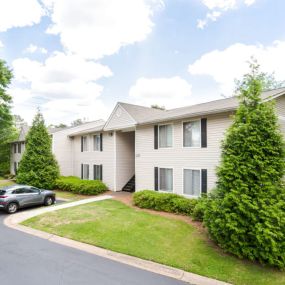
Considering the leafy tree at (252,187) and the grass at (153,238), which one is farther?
the leafy tree at (252,187)

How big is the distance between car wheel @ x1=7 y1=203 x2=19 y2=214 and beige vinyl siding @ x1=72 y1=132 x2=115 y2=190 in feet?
23.7

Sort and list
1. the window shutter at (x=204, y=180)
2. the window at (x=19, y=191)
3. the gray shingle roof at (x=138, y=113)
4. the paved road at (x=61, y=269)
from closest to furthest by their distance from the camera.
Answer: the paved road at (x=61, y=269), the window shutter at (x=204, y=180), the window at (x=19, y=191), the gray shingle roof at (x=138, y=113)

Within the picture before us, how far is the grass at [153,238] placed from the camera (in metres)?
5.75

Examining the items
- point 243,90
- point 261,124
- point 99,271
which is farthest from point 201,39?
point 99,271

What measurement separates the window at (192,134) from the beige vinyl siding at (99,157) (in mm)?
7008

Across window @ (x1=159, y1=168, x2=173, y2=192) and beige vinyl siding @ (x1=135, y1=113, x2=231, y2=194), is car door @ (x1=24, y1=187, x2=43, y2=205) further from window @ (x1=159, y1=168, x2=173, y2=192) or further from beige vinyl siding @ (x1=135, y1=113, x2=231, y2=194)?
window @ (x1=159, y1=168, x2=173, y2=192)

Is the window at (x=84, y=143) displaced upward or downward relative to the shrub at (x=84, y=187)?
upward

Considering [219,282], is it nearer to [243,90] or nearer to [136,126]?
[243,90]

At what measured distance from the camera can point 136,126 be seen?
15234 mm

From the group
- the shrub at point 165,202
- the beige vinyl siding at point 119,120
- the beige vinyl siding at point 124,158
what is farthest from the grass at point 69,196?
the beige vinyl siding at point 119,120

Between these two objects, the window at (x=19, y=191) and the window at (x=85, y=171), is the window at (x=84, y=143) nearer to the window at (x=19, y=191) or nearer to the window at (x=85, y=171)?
the window at (x=85, y=171)

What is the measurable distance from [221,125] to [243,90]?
4125 mm

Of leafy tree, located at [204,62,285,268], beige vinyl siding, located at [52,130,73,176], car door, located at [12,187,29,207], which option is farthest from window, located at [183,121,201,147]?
beige vinyl siding, located at [52,130,73,176]

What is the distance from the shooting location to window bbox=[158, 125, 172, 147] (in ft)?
43.8
